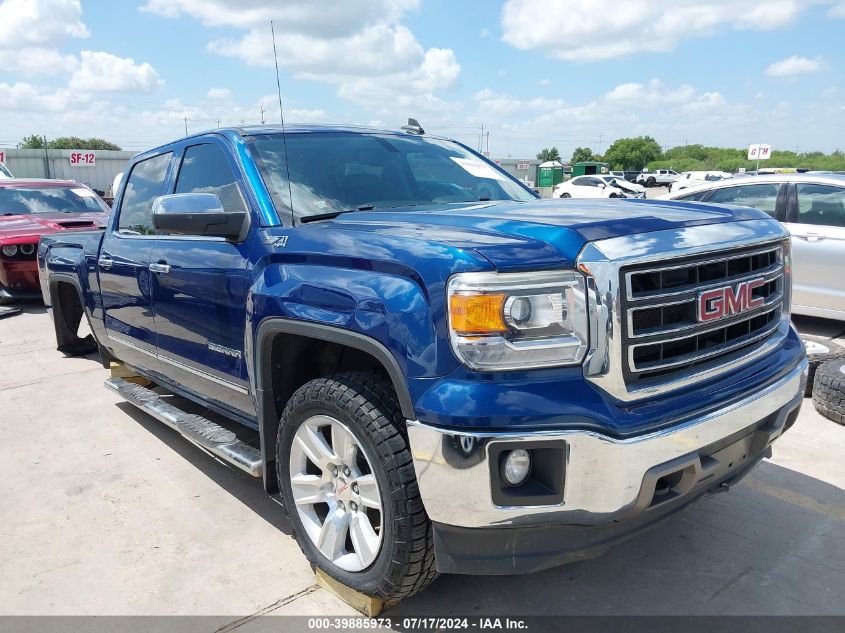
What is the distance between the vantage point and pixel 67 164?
120 ft

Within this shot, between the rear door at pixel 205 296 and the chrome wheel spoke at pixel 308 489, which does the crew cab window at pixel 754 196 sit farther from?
the chrome wheel spoke at pixel 308 489

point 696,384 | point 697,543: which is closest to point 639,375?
point 696,384

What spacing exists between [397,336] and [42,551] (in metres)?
2.21

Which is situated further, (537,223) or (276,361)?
(276,361)

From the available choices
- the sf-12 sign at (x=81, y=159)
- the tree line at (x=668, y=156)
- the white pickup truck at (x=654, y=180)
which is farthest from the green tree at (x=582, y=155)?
the sf-12 sign at (x=81, y=159)

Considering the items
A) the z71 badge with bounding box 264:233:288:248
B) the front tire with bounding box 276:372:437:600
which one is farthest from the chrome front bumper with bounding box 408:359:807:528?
the z71 badge with bounding box 264:233:288:248

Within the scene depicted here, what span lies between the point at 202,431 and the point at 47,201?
28.5 ft

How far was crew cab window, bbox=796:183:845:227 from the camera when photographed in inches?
256

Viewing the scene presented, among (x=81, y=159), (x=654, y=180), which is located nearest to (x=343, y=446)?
(x=81, y=159)

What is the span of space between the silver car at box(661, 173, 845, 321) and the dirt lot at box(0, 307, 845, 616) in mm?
2622

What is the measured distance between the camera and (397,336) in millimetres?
2152

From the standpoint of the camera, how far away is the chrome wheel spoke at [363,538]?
245cm

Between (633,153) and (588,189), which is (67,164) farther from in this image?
(633,153)

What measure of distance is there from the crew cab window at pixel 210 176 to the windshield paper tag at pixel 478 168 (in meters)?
1.31
